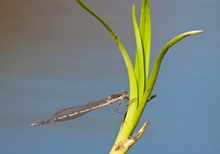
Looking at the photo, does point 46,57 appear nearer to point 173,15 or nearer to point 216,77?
point 173,15

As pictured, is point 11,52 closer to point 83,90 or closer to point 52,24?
point 52,24

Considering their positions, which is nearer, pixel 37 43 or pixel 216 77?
pixel 216 77

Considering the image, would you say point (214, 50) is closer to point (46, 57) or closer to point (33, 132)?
point (46, 57)

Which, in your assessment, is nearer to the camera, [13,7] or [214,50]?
[214,50]

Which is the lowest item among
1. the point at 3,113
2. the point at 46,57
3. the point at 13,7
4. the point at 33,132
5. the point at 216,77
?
the point at 216,77

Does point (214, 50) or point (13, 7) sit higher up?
point (13, 7)

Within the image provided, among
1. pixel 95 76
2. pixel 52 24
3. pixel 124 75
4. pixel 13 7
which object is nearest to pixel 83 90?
pixel 95 76

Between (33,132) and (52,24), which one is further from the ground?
(52,24)

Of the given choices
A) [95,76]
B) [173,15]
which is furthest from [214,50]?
[95,76]
